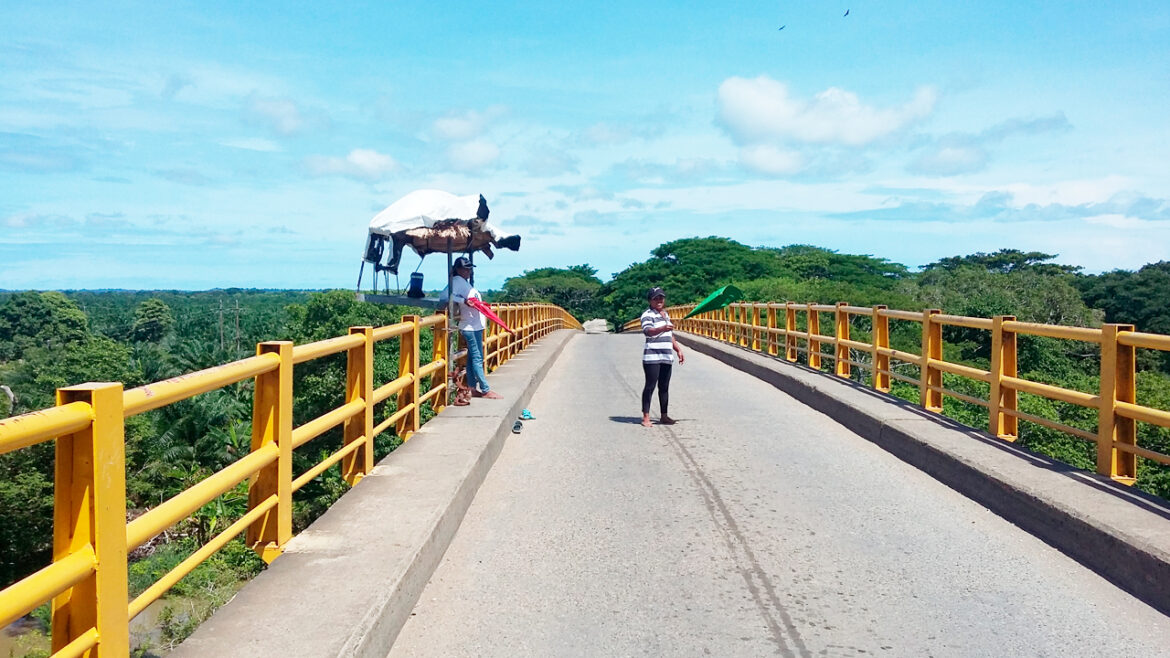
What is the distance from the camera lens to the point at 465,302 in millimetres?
11727

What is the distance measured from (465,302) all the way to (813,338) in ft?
23.2

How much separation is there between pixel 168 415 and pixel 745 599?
4571cm

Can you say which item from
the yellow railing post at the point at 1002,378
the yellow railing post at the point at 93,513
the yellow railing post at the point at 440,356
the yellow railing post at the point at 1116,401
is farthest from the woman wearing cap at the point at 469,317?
the yellow railing post at the point at 93,513

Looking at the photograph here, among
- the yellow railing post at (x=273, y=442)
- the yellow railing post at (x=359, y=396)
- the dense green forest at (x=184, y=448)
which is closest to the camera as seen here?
the yellow railing post at (x=273, y=442)

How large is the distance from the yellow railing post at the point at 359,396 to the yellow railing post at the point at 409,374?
161 cm

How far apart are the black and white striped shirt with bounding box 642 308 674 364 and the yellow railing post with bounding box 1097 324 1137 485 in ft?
17.6

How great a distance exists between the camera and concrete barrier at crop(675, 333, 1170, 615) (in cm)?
537

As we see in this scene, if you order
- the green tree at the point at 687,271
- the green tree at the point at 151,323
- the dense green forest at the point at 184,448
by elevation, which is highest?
the green tree at the point at 687,271

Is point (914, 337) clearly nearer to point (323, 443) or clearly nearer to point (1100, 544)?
point (323, 443)

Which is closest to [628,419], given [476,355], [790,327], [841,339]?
[476,355]

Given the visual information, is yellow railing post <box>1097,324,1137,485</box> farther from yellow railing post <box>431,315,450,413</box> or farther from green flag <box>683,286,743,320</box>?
yellow railing post <box>431,315,450,413</box>

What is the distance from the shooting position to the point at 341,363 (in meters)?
34.3

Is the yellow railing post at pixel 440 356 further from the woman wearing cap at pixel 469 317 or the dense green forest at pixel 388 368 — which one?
the dense green forest at pixel 388 368

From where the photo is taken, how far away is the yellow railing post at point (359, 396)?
707 cm
